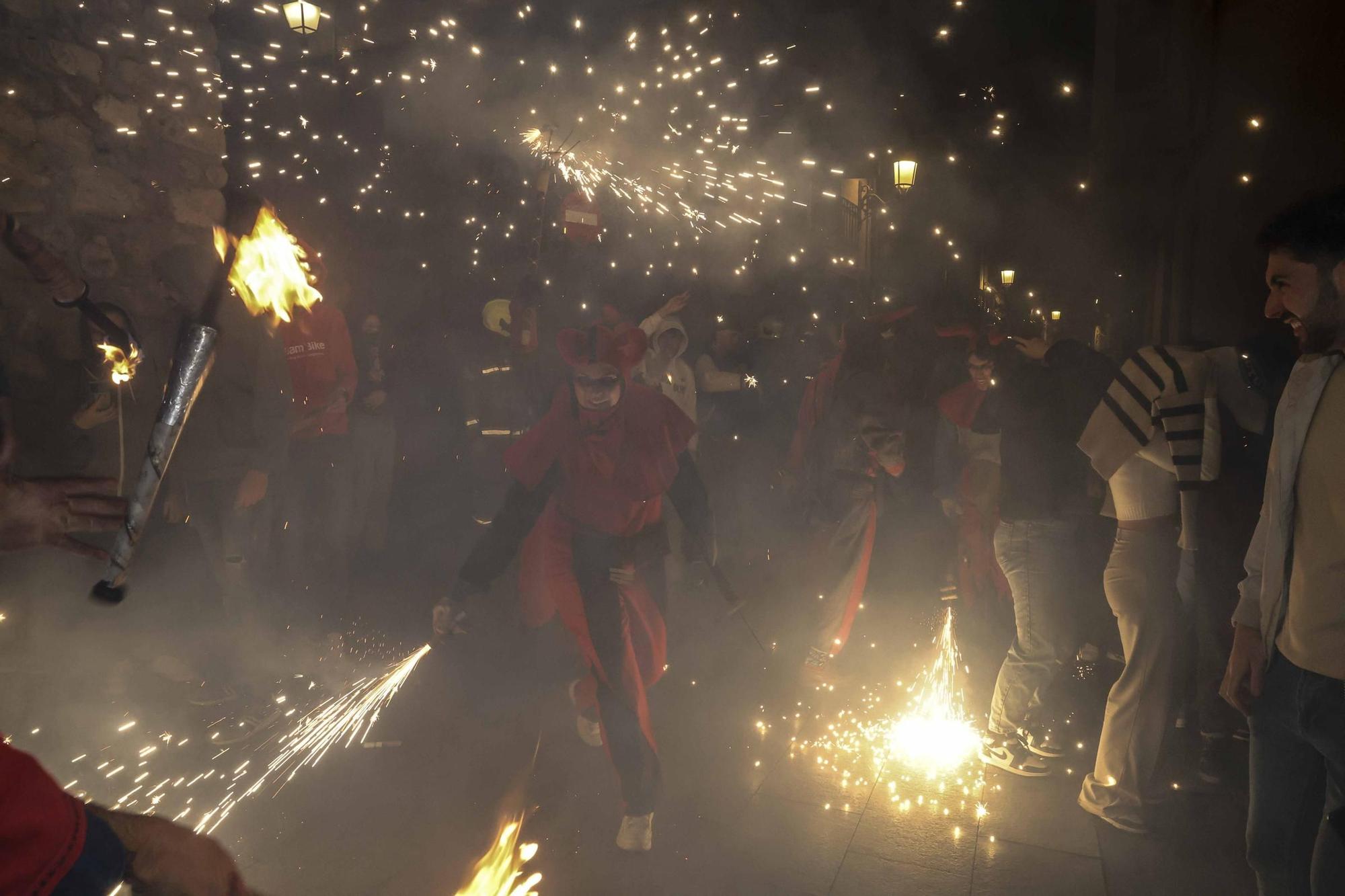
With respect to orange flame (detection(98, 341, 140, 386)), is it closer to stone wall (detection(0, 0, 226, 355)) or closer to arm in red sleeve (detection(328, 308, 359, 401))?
stone wall (detection(0, 0, 226, 355))

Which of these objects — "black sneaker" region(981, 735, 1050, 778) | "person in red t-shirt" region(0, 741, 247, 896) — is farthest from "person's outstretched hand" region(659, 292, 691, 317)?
A: "person in red t-shirt" region(0, 741, 247, 896)

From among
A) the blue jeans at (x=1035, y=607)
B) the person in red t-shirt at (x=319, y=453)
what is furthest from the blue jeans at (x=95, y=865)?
the person in red t-shirt at (x=319, y=453)

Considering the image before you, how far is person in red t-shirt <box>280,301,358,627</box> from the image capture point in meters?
5.44

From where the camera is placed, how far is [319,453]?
19.2 feet

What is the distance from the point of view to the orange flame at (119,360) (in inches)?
144

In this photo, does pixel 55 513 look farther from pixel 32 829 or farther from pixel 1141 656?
pixel 1141 656

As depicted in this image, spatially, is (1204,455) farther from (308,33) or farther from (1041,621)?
(308,33)

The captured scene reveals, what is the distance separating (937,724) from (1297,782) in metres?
2.39

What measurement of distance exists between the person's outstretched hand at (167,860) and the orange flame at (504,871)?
6.02ft

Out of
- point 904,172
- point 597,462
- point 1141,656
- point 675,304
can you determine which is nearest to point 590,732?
point 597,462

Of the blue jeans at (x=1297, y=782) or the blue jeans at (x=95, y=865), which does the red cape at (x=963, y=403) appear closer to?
the blue jeans at (x=1297, y=782)

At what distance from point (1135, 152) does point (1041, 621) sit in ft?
13.4

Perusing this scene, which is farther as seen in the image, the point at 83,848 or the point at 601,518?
the point at 601,518

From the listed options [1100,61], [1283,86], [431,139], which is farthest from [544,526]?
[1100,61]
